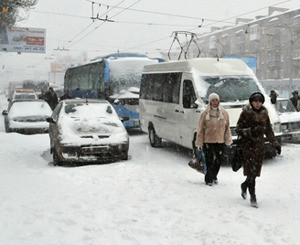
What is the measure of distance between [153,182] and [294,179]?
2.76 metres

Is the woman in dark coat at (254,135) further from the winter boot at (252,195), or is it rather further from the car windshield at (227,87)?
the car windshield at (227,87)

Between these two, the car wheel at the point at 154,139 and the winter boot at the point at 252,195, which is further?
the car wheel at the point at 154,139

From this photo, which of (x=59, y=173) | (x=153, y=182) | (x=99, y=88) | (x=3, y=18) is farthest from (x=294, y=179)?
(x=3, y=18)

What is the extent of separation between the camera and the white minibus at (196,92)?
946cm

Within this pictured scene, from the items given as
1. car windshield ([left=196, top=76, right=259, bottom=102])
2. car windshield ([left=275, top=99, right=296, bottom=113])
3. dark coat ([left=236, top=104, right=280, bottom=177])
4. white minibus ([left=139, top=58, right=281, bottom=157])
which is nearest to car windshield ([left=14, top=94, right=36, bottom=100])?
white minibus ([left=139, top=58, right=281, bottom=157])

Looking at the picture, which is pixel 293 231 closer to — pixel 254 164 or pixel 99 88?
pixel 254 164

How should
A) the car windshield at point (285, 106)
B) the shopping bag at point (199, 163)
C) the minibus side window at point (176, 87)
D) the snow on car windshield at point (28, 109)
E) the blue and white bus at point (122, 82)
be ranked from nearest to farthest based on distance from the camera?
the shopping bag at point (199, 163), the minibus side window at point (176, 87), the car windshield at point (285, 106), the snow on car windshield at point (28, 109), the blue and white bus at point (122, 82)

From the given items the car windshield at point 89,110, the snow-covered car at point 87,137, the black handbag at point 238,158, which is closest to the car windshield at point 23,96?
the car windshield at point 89,110

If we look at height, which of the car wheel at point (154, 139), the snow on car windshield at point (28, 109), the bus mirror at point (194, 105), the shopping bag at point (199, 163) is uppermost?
the bus mirror at point (194, 105)

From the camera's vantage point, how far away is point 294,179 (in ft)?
25.8

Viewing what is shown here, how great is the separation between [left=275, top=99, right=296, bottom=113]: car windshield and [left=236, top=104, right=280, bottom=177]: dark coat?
7.86 metres

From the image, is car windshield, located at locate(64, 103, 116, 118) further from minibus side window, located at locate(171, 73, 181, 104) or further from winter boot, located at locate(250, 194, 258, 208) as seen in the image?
→ winter boot, located at locate(250, 194, 258, 208)

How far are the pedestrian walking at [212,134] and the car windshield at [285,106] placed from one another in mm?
6963

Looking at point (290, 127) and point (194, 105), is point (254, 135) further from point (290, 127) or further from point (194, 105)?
point (290, 127)
